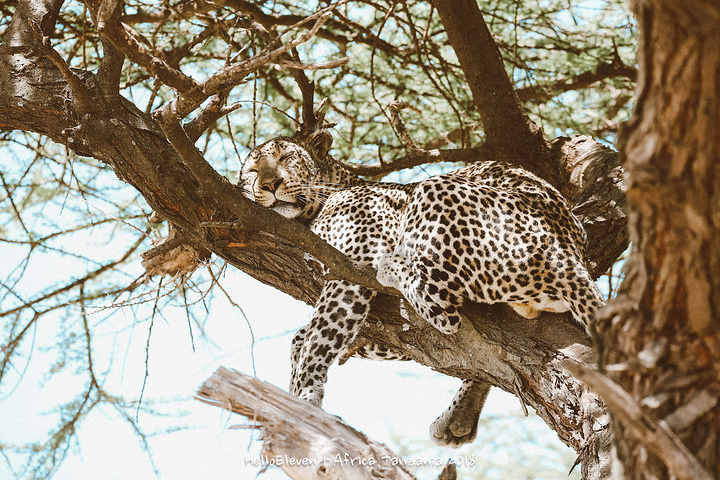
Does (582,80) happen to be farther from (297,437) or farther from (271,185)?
(297,437)

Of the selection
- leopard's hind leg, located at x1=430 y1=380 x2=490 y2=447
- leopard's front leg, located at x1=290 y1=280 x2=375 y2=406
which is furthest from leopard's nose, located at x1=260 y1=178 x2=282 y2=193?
leopard's hind leg, located at x1=430 y1=380 x2=490 y2=447

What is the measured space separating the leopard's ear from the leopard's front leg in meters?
1.57

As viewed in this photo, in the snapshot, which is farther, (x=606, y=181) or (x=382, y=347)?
(x=606, y=181)

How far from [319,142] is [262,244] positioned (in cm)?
145

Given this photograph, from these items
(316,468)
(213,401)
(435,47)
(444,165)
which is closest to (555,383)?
(316,468)

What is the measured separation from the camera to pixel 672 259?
174 centimetres

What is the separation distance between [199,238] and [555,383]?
231cm

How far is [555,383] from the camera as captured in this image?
3674 millimetres

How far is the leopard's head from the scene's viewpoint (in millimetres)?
5277

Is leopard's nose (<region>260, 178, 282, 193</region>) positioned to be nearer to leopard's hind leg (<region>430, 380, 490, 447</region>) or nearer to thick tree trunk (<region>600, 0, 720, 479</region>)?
leopard's hind leg (<region>430, 380, 490, 447</region>)

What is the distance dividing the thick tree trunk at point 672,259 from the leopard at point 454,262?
2048 mm

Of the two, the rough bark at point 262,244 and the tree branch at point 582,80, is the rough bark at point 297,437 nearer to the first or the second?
the rough bark at point 262,244

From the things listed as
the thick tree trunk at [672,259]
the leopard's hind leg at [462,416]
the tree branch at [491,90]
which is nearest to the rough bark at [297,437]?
the thick tree trunk at [672,259]

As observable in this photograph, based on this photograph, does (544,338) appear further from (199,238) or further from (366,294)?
(199,238)
